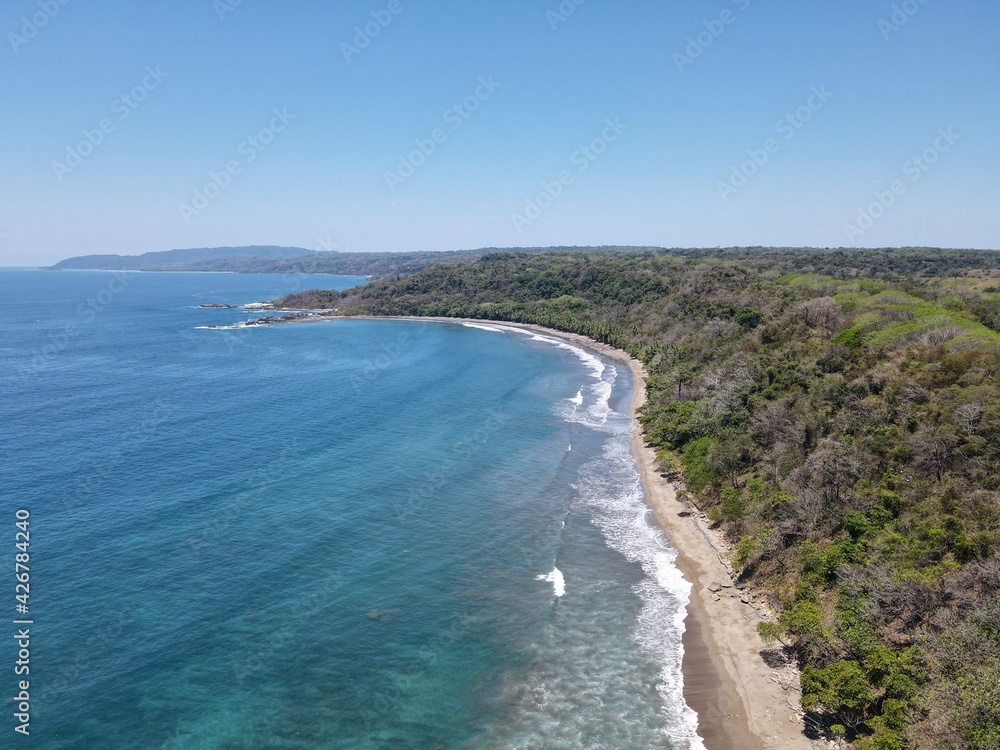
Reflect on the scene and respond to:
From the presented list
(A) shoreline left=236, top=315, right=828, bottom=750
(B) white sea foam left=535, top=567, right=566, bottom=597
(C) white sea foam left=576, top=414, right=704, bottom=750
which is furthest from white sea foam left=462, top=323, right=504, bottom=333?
(B) white sea foam left=535, top=567, right=566, bottom=597

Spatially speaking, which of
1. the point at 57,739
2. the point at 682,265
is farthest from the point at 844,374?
the point at 682,265

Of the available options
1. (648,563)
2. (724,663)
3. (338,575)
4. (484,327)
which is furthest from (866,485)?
(484,327)

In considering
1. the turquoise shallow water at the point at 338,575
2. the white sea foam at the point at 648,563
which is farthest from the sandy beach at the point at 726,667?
the turquoise shallow water at the point at 338,575

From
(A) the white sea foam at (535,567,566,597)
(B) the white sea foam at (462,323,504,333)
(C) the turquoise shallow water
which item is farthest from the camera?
(B) the white sea foam at (462,323,504,333)

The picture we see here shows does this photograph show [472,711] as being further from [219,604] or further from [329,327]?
[329,327]

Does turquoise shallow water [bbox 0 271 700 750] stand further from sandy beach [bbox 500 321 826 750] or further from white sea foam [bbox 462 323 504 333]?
white sea foam [bbox 462 323 504 333]

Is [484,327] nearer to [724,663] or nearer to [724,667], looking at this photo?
[724,663]

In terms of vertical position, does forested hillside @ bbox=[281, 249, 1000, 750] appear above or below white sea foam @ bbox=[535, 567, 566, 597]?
above
